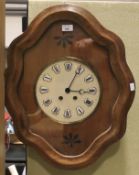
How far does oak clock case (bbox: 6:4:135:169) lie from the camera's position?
894mm

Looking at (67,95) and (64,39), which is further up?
(64,39)

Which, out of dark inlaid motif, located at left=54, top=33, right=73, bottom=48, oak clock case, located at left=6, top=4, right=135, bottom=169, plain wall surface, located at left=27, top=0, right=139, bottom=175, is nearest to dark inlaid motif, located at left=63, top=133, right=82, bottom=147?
oak clock case, located at left=6, top=4, right=135, bottom=169

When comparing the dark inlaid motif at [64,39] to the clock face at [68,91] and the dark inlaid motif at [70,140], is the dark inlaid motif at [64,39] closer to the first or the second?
the clock face at [68,91]

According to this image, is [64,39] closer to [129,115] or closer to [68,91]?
[68,91]

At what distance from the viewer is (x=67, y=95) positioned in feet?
2.99

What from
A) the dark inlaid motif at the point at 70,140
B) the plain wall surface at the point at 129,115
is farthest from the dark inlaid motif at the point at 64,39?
the dark inlaid motif at the point at 70,140

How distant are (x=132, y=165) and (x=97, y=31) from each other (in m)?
0.42

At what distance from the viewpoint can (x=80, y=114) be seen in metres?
0.91

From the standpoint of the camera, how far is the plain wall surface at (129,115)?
3.15 ft

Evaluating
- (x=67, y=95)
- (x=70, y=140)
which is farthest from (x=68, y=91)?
(x=70, y=140)

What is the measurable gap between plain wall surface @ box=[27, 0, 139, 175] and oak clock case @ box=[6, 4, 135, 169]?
0.26ft

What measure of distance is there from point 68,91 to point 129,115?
21 centimetres

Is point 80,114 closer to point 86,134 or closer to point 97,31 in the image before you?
point 86,134

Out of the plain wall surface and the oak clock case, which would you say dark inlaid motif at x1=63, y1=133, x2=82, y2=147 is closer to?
the oak clock case
